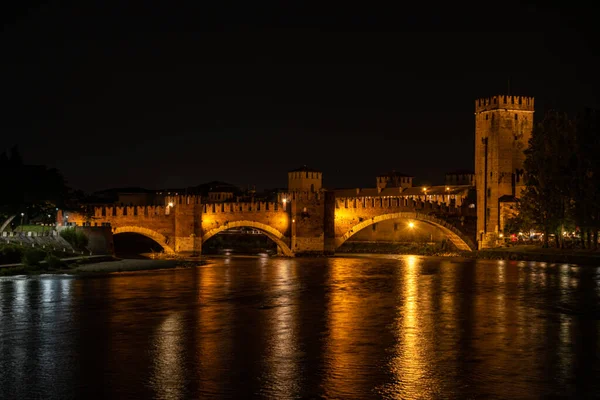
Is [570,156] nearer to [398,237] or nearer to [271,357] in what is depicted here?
[398,237]

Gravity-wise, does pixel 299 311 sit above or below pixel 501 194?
below

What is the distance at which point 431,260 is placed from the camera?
4247 cm

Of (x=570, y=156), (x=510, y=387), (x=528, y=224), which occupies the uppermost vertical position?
(x=570, y=156)

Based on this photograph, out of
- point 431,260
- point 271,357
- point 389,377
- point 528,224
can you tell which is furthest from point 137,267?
point 389,377

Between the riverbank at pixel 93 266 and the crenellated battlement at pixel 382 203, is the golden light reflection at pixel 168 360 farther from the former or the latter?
the crenellated battlement at pixel 382 203

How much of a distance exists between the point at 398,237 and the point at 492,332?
1405 inches

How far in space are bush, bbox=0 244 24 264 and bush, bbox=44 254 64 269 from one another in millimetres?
1215

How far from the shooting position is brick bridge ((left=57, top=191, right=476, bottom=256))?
147 ft

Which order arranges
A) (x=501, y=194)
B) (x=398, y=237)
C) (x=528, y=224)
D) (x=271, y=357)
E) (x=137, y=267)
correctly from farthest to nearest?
(x=398, y=237) → (x=501, y=194) → (x=528, y=224) → (x=137, y=267) → (x=271, y=357)

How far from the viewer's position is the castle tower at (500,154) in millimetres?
44125

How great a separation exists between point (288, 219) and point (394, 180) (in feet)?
94.2

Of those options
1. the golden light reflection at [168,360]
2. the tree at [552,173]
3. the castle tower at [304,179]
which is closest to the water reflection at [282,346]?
the golden light reflection at [168,360]

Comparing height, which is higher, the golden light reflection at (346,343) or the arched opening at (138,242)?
the arched opening at (138,242)

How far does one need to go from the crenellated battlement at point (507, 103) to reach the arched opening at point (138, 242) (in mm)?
18488
